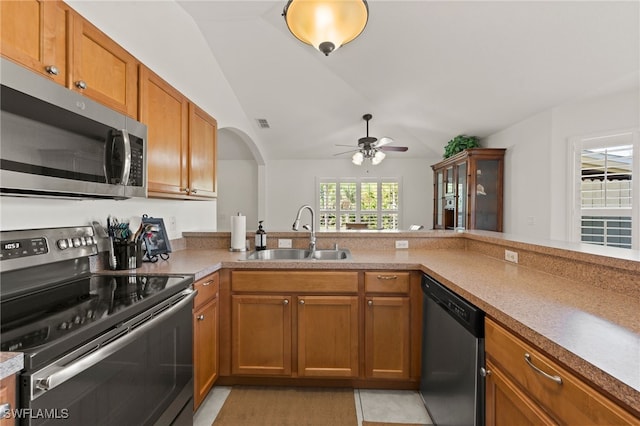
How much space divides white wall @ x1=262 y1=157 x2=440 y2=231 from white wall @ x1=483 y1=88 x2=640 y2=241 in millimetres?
2290

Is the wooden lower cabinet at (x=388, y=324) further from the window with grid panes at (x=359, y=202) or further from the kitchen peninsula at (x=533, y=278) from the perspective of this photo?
the window with grid panes at (x=359, y=202)

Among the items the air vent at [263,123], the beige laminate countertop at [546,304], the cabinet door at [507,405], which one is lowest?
the cabinet door at [507,405]

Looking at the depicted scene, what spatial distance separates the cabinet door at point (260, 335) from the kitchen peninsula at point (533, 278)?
0.22m

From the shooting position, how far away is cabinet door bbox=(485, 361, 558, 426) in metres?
0.90

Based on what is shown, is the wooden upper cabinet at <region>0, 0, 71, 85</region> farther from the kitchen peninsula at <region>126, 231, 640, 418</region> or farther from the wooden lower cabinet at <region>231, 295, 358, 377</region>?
the wooden lower cabinet at <region>231, 295, 358, 377</region>

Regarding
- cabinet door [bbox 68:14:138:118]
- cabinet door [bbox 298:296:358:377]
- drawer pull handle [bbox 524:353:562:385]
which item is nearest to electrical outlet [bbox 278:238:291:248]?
cabinet door [bbox 298:296:358:377]

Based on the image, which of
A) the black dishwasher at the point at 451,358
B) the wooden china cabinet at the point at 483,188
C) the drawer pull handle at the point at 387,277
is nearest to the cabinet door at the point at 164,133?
the drawer pull handle at the point at 387,277

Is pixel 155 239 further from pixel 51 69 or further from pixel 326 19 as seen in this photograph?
pixel 326 19

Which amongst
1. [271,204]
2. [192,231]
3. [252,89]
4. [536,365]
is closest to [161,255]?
[192,231]

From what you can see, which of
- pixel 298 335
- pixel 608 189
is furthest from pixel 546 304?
pixel 608 189

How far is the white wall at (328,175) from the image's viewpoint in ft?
21.3

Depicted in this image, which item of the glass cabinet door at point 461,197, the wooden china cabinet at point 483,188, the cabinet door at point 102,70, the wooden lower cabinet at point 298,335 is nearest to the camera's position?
the cabinet door at point 102,70

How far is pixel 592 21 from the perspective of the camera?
226cm

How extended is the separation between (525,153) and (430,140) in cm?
184
